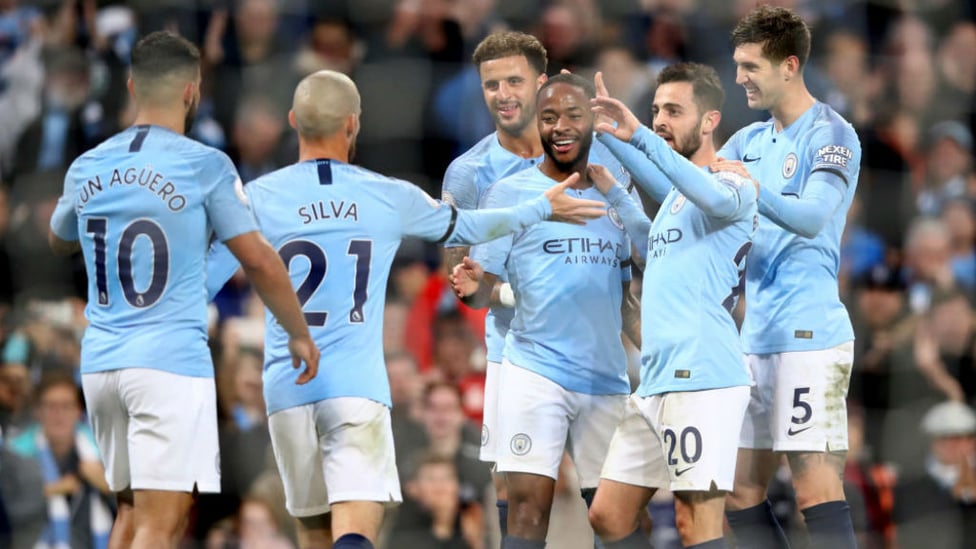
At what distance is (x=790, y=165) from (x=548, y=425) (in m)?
1.31

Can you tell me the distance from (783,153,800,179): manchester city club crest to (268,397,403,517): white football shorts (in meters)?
1.75

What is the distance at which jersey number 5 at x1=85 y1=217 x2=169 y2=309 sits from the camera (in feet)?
15.8

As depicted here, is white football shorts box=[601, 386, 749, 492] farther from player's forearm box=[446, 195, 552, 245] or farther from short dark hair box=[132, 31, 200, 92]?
short dark hair box=[132, 31, 200, 92]

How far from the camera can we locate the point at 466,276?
5.51 meters

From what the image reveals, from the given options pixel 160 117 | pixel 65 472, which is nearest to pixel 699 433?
pixel 160 117

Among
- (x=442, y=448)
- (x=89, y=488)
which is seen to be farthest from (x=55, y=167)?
(x=442, y=448)

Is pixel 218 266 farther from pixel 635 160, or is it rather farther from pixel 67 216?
pixel 635 160

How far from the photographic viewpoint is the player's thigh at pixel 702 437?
4984 mm

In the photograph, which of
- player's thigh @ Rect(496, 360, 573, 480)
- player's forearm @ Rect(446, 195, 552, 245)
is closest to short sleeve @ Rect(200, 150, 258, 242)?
player's forearm @ Rect(446, 195, 552, 245)

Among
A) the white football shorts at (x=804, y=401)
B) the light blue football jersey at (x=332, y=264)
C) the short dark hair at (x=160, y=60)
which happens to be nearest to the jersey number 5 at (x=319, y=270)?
the light blue football jersey at (x=332, y=264)

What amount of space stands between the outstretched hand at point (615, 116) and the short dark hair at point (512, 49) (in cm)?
114

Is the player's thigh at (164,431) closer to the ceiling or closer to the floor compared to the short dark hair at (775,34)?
closer to the floor

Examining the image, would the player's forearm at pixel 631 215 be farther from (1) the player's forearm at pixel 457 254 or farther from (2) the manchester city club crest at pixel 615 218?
(1) the player's forearm at pixel 457 254

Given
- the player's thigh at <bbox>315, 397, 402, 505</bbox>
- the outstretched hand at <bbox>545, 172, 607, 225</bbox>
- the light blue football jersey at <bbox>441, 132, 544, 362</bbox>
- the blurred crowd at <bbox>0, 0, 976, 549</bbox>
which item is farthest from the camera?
the blurred crowd at <bbox>0, 0, 976, 549</bbox>
